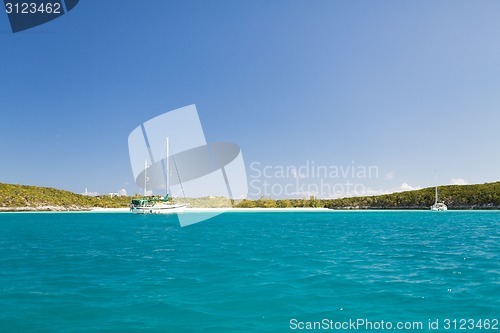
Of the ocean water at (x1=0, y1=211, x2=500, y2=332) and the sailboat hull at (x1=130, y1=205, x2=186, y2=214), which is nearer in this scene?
the ocean water at (x1=0, y1=211, x2=500, y2=332)

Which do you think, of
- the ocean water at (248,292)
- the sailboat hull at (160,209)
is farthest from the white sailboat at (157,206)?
the ocean water at (248,292)

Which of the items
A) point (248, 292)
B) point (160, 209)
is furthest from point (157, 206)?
point (248, 292)

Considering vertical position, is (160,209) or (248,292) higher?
(248,292)

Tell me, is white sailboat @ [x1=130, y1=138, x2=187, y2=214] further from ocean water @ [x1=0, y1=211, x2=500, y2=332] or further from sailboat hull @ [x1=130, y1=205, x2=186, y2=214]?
ocean water @ [x1=0, y1=211, x2=500, y2=332]

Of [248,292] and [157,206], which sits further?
[157,206]

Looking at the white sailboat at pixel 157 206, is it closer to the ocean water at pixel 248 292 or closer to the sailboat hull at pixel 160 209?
the sailboat hull at pixel 160 209

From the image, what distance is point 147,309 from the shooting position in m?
13.6

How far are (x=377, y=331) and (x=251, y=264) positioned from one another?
13365 millimetres

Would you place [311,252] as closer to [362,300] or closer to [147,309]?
[362,300]

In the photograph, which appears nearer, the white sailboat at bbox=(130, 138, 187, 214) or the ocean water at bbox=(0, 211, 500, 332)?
the ocean water at bbox=(0, 211, 500, 332)

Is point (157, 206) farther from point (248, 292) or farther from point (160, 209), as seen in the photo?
point (248, 292)

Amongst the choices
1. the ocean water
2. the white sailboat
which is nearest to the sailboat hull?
the white sailboat

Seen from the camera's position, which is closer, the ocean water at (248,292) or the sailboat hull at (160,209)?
the ocean water at (248,292)

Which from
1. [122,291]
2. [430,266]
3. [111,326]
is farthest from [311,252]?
A: [111,326]
